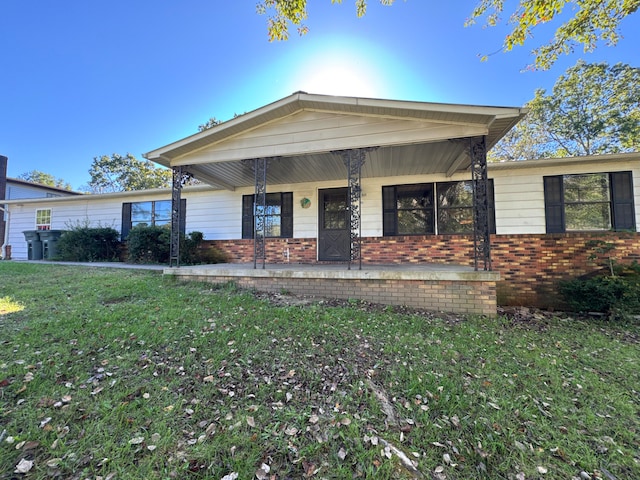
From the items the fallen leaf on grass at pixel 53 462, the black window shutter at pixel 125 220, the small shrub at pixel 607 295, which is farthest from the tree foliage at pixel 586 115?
the fallen leaf on grass at pixel 53 462

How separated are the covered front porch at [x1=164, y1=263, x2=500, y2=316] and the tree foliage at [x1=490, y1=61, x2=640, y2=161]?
1336 centimetres

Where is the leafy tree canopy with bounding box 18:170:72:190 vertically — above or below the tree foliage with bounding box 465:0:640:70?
above

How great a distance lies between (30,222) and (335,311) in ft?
43.3

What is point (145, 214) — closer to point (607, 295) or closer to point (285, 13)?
point (285, 13)

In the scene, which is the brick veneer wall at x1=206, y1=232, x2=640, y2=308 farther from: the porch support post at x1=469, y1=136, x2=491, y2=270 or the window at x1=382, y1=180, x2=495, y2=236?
the porch support post at x1=469, y1=136, x2=491, y2=270

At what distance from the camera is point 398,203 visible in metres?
7.23

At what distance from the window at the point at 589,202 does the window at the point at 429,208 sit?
1.25 m

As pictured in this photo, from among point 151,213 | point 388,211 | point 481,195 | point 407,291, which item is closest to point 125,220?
point 151,213

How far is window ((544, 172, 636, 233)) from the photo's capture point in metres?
5.96

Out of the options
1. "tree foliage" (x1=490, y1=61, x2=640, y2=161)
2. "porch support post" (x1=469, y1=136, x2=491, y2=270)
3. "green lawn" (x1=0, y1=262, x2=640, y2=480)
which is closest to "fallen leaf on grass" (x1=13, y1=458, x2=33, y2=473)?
"green lawn" (x1=0, y1=262, x2=640, y2=480)

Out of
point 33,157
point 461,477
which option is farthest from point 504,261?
point 33,157

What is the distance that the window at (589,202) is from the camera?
5961mm

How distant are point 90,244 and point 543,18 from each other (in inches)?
489

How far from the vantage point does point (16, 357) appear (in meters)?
2.56
